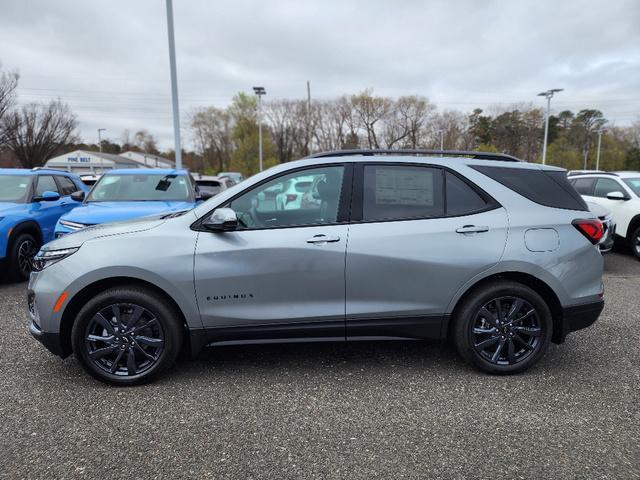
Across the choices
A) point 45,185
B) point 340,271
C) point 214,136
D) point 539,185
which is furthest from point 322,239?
point 214,136

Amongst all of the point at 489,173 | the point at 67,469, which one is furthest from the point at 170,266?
the point at 489,173

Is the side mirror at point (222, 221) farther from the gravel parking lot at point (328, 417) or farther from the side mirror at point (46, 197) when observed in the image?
the side mirror at point (46, 197)

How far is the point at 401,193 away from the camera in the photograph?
3424mm

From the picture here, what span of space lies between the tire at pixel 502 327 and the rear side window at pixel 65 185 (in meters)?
7.81

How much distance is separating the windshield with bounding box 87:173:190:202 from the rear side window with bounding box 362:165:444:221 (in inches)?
172

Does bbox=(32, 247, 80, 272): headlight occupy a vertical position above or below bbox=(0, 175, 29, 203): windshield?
below

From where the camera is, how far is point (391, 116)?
47688 millimetres

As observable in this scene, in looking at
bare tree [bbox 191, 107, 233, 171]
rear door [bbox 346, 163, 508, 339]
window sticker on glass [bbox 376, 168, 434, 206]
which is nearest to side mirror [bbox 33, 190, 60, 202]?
rear door [bbox 346, 163, 508, 339]

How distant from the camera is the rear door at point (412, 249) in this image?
327 centimetres

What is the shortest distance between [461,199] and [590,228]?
3.39 feet

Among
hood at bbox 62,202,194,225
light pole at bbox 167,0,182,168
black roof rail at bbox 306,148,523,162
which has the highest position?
light pole at bbox 167,0,182,168

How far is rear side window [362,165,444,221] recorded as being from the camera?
337 centimetres

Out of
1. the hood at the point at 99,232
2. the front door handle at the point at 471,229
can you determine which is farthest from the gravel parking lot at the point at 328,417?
the front door handle at the point at 471,229

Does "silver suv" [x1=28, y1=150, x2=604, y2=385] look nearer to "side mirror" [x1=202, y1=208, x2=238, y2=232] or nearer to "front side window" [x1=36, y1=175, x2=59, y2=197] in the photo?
"side mirror" [x1=202, y1=208, x2=238, y2=232]
